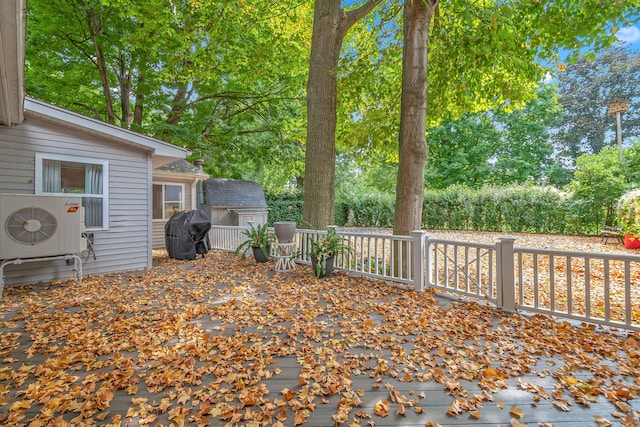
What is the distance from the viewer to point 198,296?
14.3 feet

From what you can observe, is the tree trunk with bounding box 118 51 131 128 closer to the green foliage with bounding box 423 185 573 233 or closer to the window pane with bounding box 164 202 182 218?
the window pane with bounding box 164 202 182 218

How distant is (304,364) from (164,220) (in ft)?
29.1

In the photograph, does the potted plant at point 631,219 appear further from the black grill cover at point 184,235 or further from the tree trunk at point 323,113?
the black grill cover at point 184,235

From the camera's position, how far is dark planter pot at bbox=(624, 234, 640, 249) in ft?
26.7

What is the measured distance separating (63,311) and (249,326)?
7.83 ft

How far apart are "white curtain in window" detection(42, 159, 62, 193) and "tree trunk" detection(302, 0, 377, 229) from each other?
13.9ft

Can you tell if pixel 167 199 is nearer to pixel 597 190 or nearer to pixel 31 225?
pixel 31 225

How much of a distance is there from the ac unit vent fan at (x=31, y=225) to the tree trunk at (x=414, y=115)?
547 centimetres

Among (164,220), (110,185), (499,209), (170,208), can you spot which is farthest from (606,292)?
Result: (499,209)

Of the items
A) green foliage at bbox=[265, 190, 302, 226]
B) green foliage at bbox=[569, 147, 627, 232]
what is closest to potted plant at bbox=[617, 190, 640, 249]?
green foliage at bbox=[569, 147, 627, 232]

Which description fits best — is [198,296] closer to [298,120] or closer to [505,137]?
[298,120]

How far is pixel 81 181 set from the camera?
5.49m

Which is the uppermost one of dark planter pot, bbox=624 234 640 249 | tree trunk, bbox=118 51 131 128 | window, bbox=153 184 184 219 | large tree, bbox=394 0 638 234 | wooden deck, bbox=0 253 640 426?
tree trunk, bbox=118 51 131 128

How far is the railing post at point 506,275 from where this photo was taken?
3.57 m
